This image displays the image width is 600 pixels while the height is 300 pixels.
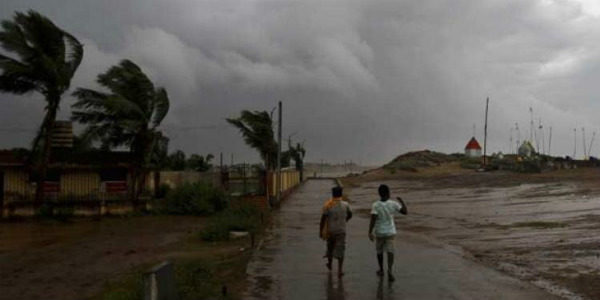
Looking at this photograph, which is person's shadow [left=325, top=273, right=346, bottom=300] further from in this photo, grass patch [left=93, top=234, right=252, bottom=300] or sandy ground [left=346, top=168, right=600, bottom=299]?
sandy ground [left=346, top=168, right=600, bottom=299]

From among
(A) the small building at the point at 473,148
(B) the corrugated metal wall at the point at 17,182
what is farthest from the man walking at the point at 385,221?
(A) the small building at the point at 473,148

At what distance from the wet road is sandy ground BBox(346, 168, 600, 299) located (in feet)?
2.20

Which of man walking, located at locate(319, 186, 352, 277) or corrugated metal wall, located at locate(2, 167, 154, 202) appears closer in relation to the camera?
man walking, located at locate(319, 186, 352, 277)

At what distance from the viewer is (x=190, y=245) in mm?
18734

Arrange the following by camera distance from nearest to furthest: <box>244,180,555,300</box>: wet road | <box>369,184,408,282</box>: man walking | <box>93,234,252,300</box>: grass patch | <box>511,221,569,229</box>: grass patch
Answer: <box>93,234,252,300</box>: grass patch → <box>244,180,555,300</box>: wet road → <box>369,184,408,282</box>: man walking → <box>511,221,569,229</box>: grass patch

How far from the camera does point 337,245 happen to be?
36.7 feet

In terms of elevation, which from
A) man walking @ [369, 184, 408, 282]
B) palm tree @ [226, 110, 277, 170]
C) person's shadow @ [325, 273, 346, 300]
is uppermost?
palm tree @ [226, 110, 277, 170]

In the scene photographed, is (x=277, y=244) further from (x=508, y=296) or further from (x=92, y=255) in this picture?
(x=508, y=296)

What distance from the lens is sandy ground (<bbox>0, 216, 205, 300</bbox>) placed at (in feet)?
42.2

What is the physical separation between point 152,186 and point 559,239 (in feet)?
78.9

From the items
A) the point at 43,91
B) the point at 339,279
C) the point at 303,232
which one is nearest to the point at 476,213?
the point at 303,232

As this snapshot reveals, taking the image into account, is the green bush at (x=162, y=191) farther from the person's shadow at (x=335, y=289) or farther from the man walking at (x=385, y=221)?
the man walking at (x=385, y=221)

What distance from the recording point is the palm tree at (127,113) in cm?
3247

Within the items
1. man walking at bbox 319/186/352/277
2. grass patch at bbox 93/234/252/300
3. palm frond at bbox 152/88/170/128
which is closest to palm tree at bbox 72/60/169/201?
palm frond at bbox 152/88/170/128
